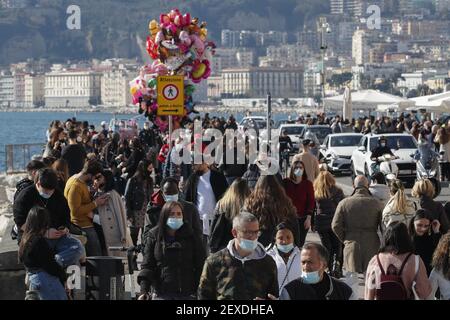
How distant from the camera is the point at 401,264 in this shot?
369 inches

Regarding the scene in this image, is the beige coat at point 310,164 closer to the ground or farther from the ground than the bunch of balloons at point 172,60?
closer to the ground

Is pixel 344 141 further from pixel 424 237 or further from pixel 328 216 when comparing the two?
pixel 424 237

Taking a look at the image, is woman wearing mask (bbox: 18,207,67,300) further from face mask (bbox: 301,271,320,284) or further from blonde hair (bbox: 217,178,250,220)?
blonde hair (bbox: 217,178,250,220)

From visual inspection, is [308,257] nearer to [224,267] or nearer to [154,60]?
[224,267]

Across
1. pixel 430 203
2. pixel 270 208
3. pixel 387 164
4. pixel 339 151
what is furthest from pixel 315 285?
pixel 339 151

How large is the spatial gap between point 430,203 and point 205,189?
109 inches

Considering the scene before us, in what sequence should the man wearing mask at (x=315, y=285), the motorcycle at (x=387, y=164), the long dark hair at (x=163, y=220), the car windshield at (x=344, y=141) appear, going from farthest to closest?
1. the car windshield at (x=344, y=141)
2. the motorcycle at (x=387, y=164)
3. the long dark hair at (x=163, y=220)
4. the man wearing mask at (x=315, y=285)

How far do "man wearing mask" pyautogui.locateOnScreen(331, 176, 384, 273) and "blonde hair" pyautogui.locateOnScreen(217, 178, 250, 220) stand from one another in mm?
1210

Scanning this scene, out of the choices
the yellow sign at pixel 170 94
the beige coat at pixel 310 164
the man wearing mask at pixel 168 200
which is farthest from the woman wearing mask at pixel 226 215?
the yellow sign at pixel 170 94

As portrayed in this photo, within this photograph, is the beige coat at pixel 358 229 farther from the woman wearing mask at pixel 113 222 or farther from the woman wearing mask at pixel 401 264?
the woman wearing mask at pixel 401 264

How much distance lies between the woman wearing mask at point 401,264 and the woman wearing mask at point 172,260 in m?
1.38

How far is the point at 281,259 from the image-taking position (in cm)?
1036

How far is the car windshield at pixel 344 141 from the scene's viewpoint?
36781mm
